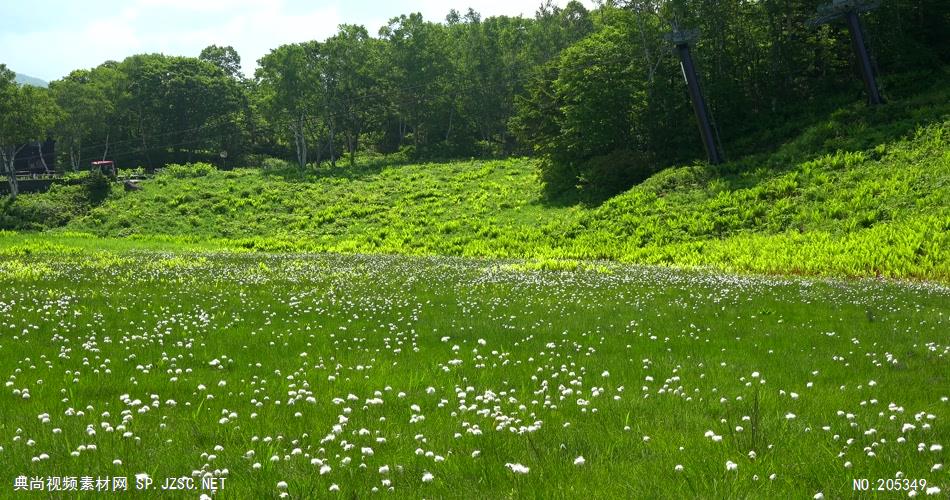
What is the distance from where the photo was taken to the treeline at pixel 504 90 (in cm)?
5069

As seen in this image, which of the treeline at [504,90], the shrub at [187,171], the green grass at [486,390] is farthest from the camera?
the shrub at [187,171]

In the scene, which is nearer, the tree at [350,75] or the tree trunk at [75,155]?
the tree at [350,75]

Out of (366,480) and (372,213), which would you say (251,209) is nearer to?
(372,213)

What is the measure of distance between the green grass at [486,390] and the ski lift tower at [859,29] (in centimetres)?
3093

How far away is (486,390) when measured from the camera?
8227 mm

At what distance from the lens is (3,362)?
31.3 feet

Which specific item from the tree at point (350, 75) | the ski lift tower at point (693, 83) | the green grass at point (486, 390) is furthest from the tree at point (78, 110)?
the green grass at point (486, 390)

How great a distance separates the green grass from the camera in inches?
215

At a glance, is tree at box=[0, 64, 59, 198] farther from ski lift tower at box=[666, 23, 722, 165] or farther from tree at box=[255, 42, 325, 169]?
ski lift tower at box=[666, 23, 722, 165]

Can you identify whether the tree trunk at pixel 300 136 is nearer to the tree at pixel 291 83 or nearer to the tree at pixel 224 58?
the tree at pixel 291 83

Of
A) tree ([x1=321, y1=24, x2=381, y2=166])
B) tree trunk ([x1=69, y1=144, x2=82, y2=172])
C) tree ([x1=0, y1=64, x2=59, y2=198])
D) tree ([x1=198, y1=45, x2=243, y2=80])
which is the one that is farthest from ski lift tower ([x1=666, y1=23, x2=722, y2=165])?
tree ([x1=198, y1=45, x2=243, y2=80])

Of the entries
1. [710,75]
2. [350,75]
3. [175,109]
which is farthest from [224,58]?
[710,75]

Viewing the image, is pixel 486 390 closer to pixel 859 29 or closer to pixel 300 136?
pixel 859 29

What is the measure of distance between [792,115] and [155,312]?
4823cm
